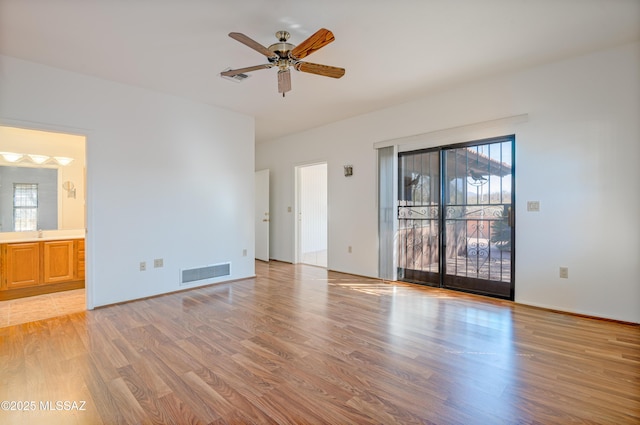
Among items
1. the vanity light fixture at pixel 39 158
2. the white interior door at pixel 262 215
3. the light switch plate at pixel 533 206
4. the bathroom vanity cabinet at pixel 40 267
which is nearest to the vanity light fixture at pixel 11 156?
the vanity light fixture at pixel 39 158

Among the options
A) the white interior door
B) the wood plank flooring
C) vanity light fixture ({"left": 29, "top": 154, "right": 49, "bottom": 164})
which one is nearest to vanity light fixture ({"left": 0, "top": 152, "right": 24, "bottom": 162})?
vanity light fixture ({"left": 29, "top": 154, "right": 49, "bottom": 164})

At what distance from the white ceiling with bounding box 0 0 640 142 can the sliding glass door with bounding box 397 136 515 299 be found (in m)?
1.04

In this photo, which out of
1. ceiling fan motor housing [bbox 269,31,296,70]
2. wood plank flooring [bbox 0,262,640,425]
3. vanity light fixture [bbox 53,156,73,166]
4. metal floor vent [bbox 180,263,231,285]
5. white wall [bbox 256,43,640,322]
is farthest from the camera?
vanity light fixture [bbox 53,156,73,166]

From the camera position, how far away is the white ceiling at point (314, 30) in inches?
90.1

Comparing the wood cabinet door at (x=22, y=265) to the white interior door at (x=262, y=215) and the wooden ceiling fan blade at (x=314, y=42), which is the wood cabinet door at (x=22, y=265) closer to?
the white interior door at (x=262, y=215)

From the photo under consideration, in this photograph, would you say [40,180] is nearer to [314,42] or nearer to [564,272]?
[314,42]

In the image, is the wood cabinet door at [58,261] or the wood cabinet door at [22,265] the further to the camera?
the wood cabinet door at [58,261]

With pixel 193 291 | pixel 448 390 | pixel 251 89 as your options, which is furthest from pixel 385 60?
pixel 193 291

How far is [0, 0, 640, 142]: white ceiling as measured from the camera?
2.29 metres

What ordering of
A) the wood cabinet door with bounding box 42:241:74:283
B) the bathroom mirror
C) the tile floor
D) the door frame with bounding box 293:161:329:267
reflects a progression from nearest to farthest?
the tile floor
the wood cabinet door with bounding box 42:241:74:283
the bathroom mirror
the door frame with bounding box 293:161:329:267

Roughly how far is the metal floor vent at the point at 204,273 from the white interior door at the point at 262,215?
6.08 ft

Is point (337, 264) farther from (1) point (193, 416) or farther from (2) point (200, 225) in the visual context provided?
(1) point (193, 416)

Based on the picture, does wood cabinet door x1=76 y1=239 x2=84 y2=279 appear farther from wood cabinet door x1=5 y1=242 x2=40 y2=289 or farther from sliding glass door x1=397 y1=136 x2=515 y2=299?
sliding glass door x1=397 y1=136 x2=515 y2=299

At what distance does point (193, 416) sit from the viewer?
5.39 ft
